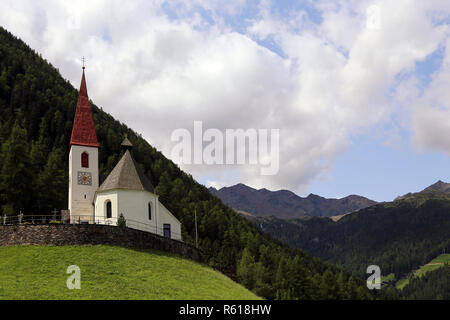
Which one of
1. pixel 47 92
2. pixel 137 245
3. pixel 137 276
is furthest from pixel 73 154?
pixel 47 92

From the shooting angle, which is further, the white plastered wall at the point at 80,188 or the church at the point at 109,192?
the white plastered wall at the point at 80,188

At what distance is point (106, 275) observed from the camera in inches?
1951

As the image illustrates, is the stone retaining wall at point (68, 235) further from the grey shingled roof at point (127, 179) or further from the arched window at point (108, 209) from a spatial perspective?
the grey shingled roof at point (127, 179)

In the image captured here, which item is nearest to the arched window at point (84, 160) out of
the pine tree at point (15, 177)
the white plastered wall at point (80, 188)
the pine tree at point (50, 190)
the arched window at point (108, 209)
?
the white plastered wall at point (80, 188)

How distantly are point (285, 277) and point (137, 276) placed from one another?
38.9 meters

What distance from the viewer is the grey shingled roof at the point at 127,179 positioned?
6706 centimetres

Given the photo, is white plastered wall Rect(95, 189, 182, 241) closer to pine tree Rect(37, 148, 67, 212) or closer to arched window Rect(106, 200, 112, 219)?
arched window Rect(106, 200, 112, 219)

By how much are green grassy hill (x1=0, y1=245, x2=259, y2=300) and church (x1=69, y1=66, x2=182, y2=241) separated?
791cm

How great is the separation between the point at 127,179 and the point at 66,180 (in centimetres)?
3172

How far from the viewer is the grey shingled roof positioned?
67062 millimetres

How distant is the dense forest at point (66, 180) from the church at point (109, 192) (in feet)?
30.2

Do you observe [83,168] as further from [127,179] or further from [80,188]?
[127,179]
